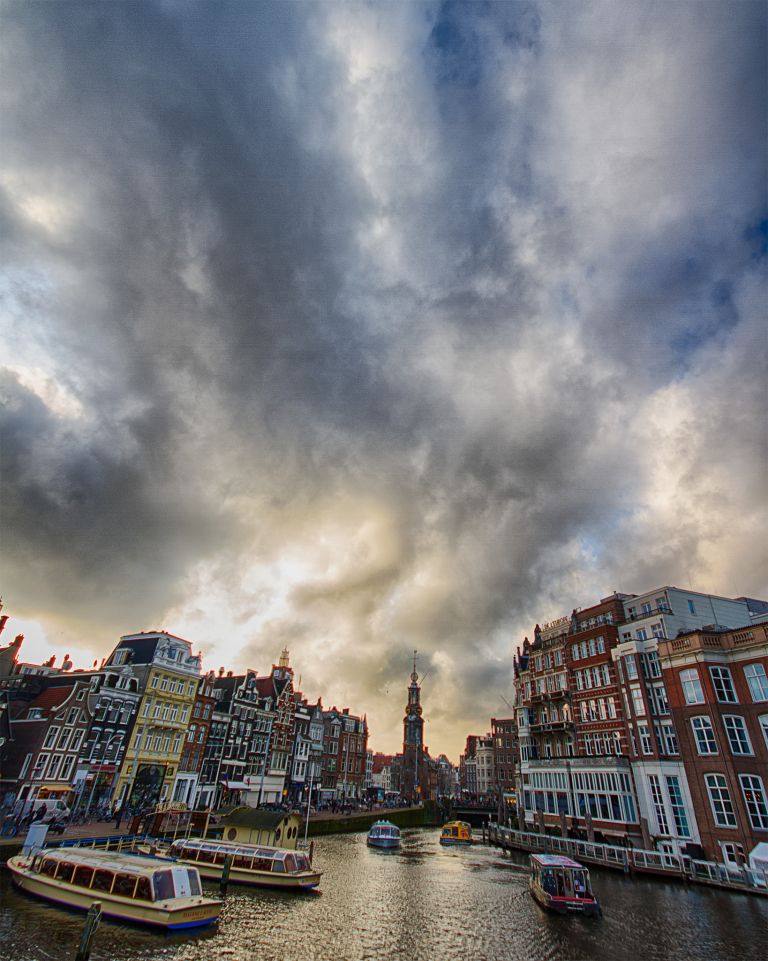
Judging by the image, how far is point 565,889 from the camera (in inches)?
1140

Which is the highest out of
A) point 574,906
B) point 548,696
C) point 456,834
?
point 548,696

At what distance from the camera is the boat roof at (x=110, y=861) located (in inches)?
955

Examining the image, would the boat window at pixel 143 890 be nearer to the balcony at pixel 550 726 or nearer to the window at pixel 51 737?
the window at pixel 51 737

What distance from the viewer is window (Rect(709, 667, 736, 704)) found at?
4272 cm

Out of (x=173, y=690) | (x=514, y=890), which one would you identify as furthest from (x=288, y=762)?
(x=514, y=890)

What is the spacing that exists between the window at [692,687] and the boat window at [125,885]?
43.6m

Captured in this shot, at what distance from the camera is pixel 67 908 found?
24.5m

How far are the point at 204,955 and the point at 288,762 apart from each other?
70.9m

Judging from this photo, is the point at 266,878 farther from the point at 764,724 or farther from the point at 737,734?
the point at 764,724

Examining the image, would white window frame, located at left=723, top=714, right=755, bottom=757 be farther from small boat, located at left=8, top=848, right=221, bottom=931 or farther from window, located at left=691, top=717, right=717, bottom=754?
small boat, located at left=8, top=848, right=221, bottom=931

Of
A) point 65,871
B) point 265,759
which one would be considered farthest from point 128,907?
point 265,759

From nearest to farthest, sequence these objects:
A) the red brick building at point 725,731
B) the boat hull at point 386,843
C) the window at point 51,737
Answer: the red brick building at point 725,731 < the window at point 51,737 < the boat hull at point 386,843

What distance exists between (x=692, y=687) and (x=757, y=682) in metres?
4.95

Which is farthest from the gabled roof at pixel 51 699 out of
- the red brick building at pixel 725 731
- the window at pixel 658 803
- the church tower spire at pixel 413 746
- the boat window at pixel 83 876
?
the church tower spire at pixel 413 746
